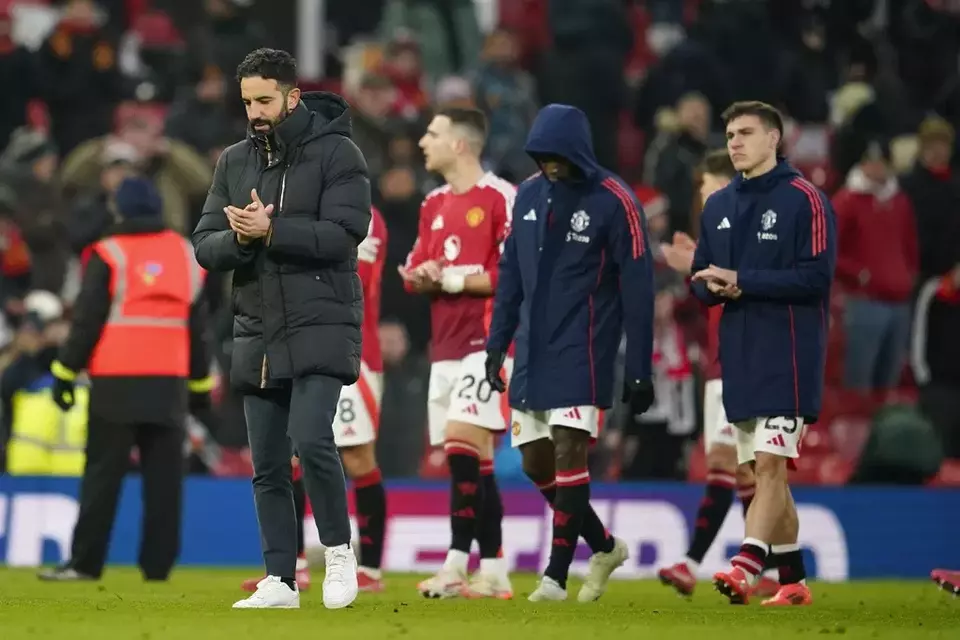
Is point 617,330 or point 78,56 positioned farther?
point 78,56

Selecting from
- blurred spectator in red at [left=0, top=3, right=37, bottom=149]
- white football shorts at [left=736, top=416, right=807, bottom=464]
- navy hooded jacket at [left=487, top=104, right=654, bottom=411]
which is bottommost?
white football shorts at [left=736, top=416, right=807, bottom=464]

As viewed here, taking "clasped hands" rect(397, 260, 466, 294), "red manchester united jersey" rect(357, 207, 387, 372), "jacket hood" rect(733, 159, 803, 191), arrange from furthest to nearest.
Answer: "red manchester united jersey" rect(357, 207, 387, 372) → "clasped hands" rect(397, 260, 466, 294) → "jacket hood" rect(733, 159, 803, 191)

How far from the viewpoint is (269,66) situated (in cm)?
952

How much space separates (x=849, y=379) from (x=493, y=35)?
194 inches

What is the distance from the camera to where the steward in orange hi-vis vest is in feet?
43.8

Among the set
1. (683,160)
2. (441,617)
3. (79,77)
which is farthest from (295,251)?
(79,77)

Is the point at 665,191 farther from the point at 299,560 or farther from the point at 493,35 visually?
the point at 299,560

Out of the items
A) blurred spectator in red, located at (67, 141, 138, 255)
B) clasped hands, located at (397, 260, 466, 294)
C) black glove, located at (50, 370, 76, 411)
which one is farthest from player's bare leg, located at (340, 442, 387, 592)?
blurred spectator in red, located at (67, 141, 138, 255)

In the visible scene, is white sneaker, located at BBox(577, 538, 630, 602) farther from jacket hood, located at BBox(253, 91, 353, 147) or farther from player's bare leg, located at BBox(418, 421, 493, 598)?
jacket hood, located at BBox(253, 91, 353, 147)

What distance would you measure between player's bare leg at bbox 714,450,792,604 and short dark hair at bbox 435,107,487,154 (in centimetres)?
289

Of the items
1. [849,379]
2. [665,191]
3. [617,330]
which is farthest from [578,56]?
[617,330]

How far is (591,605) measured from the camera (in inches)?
421

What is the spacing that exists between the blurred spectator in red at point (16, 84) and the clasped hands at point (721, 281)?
9.94 metres

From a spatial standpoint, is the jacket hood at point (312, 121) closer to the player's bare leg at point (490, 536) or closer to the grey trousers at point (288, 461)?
the grey trousers at point (288, 461)
